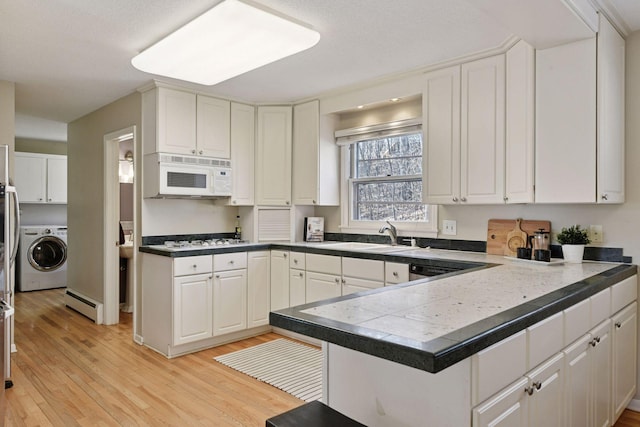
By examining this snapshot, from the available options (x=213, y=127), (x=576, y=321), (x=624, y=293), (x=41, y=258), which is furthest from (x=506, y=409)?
(x=41, y=258)

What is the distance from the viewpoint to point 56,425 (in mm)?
2535

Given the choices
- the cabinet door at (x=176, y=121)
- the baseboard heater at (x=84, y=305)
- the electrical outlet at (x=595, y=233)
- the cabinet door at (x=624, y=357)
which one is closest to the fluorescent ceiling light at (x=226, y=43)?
the cabinet door at (x=176, y=121)

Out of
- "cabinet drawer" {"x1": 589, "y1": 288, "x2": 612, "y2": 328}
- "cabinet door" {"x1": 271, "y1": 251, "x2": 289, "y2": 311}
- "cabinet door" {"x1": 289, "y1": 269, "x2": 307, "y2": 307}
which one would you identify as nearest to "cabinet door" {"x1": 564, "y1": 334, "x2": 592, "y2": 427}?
"cabinet drawer" {"x1": 589, "y1": 288, "x2": 612, "y2": 328}

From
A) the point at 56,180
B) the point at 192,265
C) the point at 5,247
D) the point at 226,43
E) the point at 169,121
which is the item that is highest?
the point at 226,43

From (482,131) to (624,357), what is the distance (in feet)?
5.42

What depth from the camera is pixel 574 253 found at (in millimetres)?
2793

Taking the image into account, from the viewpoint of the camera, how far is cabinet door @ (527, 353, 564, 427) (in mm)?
1536

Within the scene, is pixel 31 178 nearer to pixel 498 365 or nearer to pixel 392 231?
pixel 392 231

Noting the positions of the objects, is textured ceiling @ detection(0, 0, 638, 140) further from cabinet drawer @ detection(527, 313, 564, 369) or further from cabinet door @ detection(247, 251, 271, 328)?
cabinet drawer @ detection(527, 313, 564, 369)

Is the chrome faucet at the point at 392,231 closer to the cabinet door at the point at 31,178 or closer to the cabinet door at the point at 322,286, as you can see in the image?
the cabinet door at the point at 322,286

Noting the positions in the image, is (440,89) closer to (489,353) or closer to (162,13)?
(162,13)

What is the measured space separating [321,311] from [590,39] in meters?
2.30

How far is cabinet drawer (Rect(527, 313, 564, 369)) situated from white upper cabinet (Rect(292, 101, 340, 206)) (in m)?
2.86

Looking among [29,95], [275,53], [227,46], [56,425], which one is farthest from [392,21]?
[29,95]
